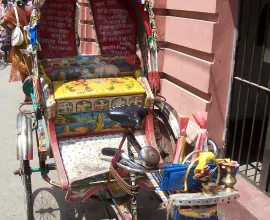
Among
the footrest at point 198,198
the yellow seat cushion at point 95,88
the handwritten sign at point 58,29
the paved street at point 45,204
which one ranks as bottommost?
the paved street at point 45,204

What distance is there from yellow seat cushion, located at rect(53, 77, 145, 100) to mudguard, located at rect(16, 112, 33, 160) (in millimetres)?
345

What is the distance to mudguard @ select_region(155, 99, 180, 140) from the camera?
3252mm

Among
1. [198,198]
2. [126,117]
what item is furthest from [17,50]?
[198,198]

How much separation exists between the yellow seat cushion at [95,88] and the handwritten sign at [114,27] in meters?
0.46

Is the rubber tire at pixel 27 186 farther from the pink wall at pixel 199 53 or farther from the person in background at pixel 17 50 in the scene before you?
the person in background at pixel 17 50

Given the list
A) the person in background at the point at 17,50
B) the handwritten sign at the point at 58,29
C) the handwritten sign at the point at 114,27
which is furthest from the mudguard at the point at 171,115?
the person in background at the point at 17,50

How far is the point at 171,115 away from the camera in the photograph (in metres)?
3.42

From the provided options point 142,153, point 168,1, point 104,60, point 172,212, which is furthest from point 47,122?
point 168,1

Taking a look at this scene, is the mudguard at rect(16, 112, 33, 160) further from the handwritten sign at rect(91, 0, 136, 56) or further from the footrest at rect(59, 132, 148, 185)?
the handwritten sign at rect(91, 0, 136, 56)

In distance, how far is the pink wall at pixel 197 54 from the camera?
149 inches

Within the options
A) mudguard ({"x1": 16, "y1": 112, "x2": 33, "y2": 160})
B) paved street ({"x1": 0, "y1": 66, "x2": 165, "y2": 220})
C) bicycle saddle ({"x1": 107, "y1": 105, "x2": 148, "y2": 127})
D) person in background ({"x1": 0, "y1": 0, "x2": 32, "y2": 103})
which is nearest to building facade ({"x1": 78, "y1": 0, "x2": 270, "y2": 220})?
paved street ({"x1": 0, "y1": 66, "x2": 165, "y2": 220})

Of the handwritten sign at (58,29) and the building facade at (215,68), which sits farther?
the handwritten sign at (58,29)

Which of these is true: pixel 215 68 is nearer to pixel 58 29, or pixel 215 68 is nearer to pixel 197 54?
pixel 197 54

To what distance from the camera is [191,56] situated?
14.0 feet
